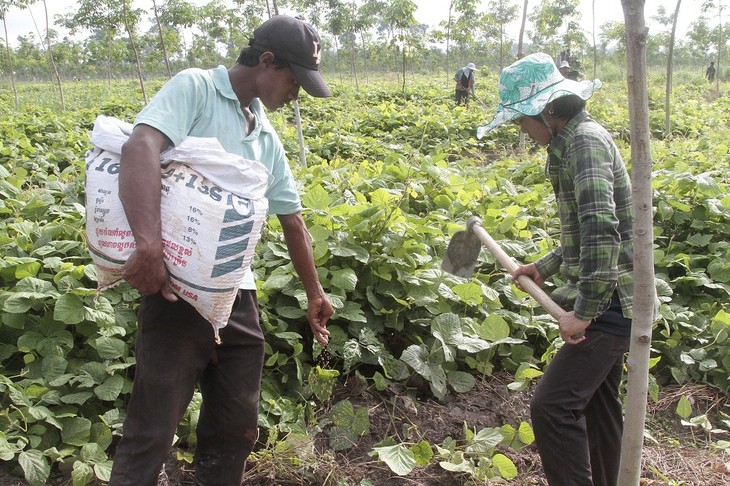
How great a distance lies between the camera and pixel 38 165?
579 centimetres

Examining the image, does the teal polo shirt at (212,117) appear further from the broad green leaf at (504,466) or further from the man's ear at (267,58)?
the broad green leaf at (504,466)

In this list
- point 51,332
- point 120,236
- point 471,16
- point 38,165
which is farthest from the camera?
point 471,16

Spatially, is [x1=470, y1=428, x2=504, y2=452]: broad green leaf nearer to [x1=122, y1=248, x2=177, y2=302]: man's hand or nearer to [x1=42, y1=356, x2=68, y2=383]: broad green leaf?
[x1=122, y1=248, x2=177, y2=302]: man's hand

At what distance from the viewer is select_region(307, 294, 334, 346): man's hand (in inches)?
90.2

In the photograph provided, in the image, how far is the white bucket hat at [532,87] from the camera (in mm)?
1889

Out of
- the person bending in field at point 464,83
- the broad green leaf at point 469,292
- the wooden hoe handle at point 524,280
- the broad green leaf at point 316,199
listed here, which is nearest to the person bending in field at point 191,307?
the wooden hoe handle at point 524,280

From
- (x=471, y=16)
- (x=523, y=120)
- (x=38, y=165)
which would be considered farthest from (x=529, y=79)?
(x=471, y=16)

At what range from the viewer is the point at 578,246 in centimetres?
200

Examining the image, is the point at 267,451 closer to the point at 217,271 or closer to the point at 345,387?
the point at 345,387

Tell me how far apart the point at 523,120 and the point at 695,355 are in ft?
6.92

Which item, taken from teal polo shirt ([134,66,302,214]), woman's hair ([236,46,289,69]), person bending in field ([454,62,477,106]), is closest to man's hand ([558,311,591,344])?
teal polo shirt ([134,66,302,214])

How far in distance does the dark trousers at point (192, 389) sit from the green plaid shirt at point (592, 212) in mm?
1046

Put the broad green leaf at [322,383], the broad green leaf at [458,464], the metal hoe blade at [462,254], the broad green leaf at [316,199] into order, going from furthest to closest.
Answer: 1. the broad green leaf at [316,199]
2. the metal hoe blade at [462,254]
3. the broad green leaf at [322,383]
4. the broad green leaf at [458,464]

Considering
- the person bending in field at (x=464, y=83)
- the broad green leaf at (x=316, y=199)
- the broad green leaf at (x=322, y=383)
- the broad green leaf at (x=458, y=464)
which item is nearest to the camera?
the broad green leaf at (x=458, y=464)
